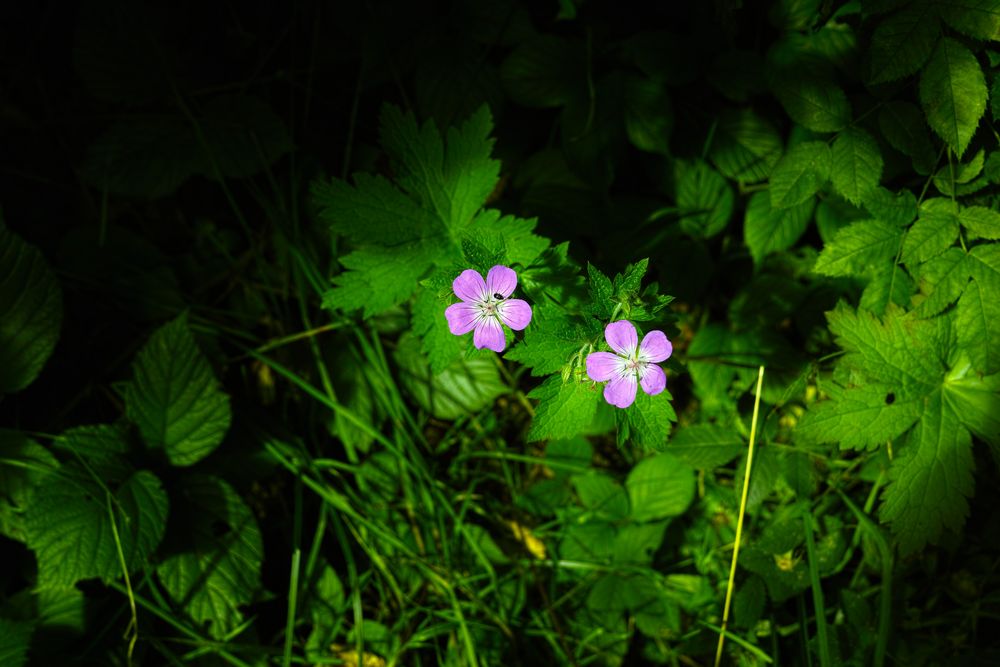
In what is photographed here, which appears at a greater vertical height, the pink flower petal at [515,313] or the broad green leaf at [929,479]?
the pink flower petal at [515,313]

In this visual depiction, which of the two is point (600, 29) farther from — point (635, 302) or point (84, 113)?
point (84, 113)

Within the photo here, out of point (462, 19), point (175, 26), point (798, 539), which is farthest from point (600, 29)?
point (798, 539)

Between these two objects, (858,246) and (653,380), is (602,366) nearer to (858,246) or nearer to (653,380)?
(653,380)

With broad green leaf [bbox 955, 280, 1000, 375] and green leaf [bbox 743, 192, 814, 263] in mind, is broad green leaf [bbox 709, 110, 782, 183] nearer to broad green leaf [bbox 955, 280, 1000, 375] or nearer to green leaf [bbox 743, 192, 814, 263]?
green leaf [bbox 743, 192, 814, 263]

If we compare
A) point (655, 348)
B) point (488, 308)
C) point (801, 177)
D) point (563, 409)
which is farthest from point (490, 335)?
point (801, 177)

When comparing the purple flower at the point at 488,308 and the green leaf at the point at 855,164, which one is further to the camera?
the green leaf at the point at 855,164

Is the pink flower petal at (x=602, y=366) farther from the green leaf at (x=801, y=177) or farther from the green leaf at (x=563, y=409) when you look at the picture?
the green leaf at (x=801, y=177)

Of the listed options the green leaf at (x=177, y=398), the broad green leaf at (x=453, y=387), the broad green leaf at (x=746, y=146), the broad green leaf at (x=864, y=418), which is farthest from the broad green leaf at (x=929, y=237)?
the green leaf at (x=177, y=398)

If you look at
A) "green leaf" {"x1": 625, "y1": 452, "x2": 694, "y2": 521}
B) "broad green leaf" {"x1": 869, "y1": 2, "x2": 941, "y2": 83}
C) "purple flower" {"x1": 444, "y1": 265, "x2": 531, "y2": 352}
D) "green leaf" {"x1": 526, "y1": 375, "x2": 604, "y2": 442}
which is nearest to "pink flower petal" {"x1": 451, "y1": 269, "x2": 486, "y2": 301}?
"purple flower" {"x1": 444, "y1": 265, "x2": 531, "y2": 352}

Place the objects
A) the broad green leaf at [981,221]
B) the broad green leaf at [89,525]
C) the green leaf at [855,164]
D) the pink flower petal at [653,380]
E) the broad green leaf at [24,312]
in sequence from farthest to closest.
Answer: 1. the broad green leaf at [24,312]
2. the broad green leaf at [89,525]
3. the green leaf at [855,164]
4. the broad green leaf at [981,221]
5. the pink flower petal at [653,380]
